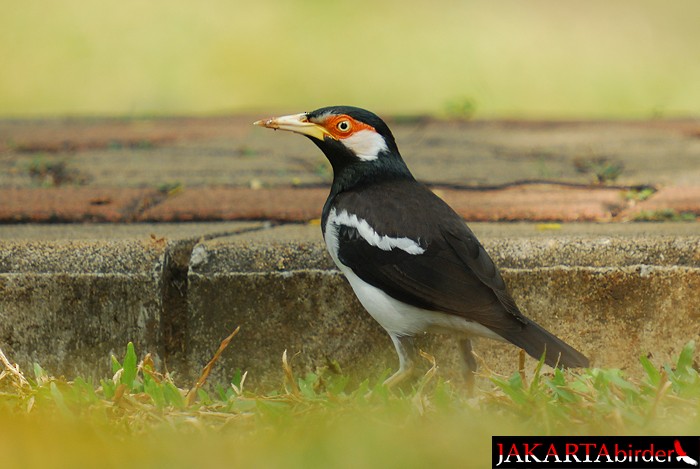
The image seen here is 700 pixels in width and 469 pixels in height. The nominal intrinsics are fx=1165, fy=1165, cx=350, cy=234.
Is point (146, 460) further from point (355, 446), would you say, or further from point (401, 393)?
point (401, 393)

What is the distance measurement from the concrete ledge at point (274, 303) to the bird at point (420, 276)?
146 mm

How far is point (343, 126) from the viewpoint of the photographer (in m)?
3.39

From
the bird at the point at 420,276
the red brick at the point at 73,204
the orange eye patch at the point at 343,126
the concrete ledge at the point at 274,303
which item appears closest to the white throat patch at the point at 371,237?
the bird at the point at 420,276

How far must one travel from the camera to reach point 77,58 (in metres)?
9.61

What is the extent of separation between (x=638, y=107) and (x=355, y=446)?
6891 millimetres

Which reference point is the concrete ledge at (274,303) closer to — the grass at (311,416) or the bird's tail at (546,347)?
the grass at (311,416)

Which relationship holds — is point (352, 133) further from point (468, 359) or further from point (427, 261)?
point (468, 359)

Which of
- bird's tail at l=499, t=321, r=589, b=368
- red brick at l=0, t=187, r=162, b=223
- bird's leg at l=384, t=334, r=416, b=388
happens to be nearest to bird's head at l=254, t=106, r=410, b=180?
bird's leg at l=384, t=334, r=416, b=388

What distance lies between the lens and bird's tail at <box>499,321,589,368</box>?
298cm

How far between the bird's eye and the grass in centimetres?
69

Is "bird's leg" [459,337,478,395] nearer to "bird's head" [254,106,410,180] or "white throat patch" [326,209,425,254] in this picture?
"white throat patch" [326,209,425,254]

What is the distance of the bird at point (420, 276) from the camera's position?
3.00 metres

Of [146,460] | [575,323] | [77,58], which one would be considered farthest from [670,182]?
[77,58]

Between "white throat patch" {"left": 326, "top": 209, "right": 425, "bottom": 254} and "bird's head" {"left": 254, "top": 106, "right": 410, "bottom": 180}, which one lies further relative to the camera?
"bird's head" {"left": 254, "top": 106, "right": 410, "bottom": 180}
